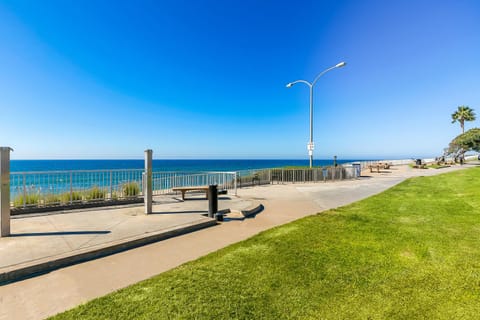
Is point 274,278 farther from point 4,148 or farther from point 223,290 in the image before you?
point 4,148

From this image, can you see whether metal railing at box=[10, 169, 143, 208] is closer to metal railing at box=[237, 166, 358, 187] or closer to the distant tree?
metal railing at box=[237, 166, 358, 187]

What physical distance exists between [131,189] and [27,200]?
3.01 metres

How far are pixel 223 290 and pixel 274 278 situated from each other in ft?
2.40

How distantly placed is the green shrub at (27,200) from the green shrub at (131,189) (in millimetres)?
2510

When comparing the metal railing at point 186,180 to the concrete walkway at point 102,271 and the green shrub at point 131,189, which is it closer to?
the green shrub at point 131,189

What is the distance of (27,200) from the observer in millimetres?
7238

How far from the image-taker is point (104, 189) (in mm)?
8578

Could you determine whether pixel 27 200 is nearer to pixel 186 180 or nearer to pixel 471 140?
pixel 186 180

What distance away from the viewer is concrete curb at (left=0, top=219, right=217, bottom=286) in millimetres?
3301

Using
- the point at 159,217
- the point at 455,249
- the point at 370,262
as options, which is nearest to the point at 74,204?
the point at 159,217

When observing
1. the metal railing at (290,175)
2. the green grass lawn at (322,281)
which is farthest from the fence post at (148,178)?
the metal railing at (290,175)

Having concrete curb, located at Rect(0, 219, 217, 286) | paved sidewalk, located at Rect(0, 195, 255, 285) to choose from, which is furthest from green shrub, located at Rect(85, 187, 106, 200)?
concrete curb, located at Rect(0, 219, 217, 286)

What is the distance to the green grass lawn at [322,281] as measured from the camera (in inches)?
100

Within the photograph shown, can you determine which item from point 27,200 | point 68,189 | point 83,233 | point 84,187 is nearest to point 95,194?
point 84,187
